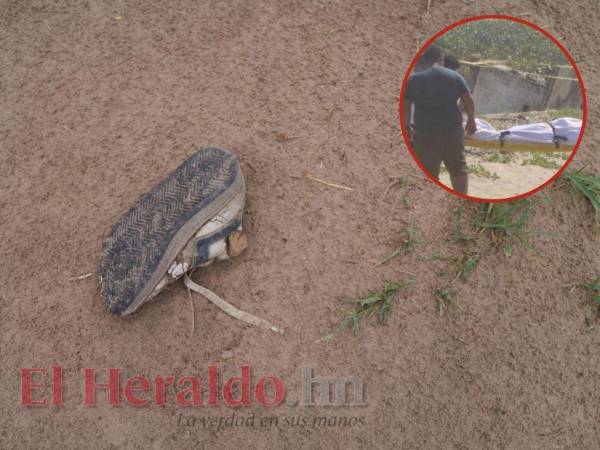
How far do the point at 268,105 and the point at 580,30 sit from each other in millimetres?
1376

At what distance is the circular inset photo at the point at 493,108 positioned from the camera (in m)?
1.46

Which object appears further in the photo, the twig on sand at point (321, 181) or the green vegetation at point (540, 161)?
the twig on sand at point (321, 181)

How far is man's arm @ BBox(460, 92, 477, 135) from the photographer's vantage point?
145cm

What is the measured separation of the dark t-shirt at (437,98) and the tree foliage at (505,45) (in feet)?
0.31

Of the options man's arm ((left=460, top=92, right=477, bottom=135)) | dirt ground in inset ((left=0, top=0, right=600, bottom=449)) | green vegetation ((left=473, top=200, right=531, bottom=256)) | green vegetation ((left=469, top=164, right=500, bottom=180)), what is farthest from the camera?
green vegetation ((left=473, top=200, right=531, bottom=256))

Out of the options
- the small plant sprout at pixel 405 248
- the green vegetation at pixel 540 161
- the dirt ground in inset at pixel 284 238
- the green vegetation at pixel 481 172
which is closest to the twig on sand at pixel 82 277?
the dirt ground in inset at pixel 284 238

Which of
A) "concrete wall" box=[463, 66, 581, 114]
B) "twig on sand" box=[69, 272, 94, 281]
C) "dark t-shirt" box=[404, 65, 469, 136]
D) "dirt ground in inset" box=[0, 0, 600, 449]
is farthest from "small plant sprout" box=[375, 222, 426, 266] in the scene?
"twig on sand" box=[69, 272, 94, 281]

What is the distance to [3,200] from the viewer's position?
201cm

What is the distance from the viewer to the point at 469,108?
1449mm

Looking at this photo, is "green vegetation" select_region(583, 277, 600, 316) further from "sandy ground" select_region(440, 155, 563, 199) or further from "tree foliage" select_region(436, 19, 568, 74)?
"tree foliage" select_region(436, 19, 568, 74)

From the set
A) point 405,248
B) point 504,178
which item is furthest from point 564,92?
point 405,248

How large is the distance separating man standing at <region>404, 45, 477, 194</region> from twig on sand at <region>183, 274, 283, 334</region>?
846mm

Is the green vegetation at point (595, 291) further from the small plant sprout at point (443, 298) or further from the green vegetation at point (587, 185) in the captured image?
the small plant sprout at point (443, 298)

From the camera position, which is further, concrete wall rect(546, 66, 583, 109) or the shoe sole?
the shoe sole
